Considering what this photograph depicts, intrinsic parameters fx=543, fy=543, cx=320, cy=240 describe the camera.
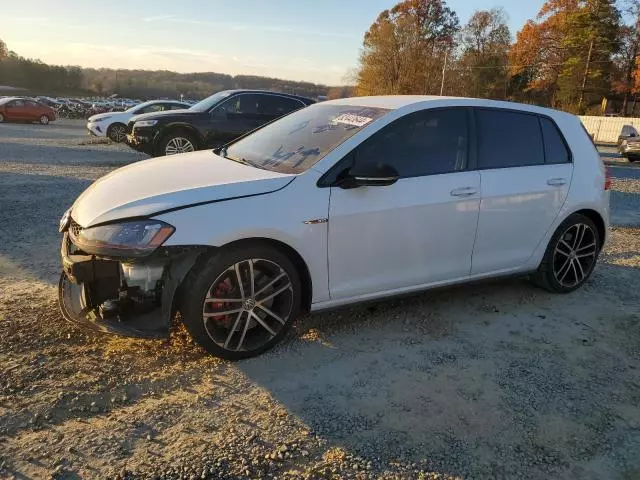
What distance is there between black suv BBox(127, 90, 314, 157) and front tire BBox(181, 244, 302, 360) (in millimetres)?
8240

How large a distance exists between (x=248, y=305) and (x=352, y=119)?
1637mm

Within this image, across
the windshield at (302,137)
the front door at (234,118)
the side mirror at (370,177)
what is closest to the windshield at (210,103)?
the front door at (234,118)

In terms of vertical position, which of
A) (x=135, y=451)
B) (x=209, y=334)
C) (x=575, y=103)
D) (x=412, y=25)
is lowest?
(x=135, y=451)

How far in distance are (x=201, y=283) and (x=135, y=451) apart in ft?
3.33

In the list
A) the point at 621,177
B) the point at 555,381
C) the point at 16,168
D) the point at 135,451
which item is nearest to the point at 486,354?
the point at 555,381

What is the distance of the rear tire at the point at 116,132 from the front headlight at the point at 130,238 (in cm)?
1646

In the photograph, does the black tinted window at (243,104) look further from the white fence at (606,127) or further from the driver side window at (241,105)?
the white fence at (606,127)

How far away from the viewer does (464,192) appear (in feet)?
13.5

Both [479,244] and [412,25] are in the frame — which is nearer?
[479,244]

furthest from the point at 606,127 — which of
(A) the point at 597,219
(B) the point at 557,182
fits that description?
(B) the point at 557,182

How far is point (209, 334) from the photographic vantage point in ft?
11.1

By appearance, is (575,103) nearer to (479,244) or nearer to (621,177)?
(621,177)

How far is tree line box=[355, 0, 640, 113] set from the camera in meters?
50.8

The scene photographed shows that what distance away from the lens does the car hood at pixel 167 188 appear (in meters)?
3.29
